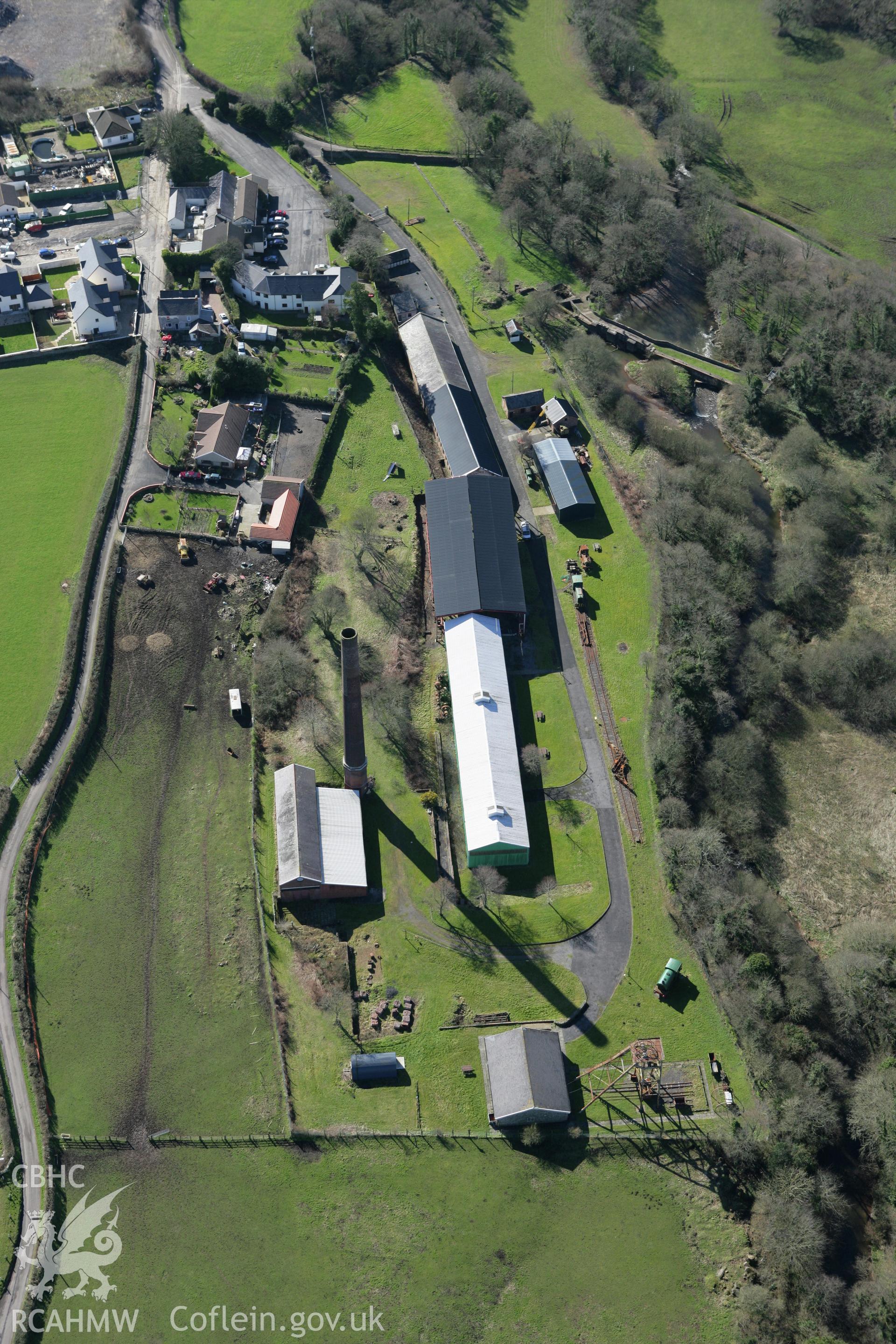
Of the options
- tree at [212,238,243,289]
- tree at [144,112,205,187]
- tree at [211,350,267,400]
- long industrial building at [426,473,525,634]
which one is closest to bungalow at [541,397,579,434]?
long industrial building at [426,473,525,634]

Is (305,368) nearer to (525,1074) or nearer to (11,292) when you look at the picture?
(11,292)

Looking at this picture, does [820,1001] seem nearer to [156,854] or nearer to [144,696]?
[156,854]

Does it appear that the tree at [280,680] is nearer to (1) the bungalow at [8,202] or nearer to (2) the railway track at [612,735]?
(2) the railway track at [612,735]

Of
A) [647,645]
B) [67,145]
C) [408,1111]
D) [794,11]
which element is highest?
[794,11]

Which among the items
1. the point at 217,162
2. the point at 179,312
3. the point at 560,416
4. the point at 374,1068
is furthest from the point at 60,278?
the point at 374,1068

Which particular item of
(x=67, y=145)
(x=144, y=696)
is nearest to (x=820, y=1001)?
(x=144, y=696)
